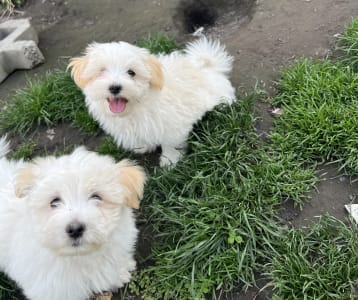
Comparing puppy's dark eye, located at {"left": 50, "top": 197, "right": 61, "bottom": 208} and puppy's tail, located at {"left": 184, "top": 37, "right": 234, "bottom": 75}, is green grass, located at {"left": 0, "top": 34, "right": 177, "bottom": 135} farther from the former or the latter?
puppy's dark eye, located at {"left": 50, "top": 197, "right": 61, "bottom": 208}

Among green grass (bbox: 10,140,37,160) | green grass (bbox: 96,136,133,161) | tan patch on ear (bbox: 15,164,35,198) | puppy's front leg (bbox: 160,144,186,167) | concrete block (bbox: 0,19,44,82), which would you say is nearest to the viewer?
tan patch on ear (bbox: 15,164,35,198)

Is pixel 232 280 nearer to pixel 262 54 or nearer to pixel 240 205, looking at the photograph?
pixel 240 205

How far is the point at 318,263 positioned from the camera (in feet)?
9.89

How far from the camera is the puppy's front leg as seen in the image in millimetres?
3773

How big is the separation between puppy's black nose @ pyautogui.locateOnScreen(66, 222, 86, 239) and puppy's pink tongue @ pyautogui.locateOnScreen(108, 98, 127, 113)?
1265 millimetres

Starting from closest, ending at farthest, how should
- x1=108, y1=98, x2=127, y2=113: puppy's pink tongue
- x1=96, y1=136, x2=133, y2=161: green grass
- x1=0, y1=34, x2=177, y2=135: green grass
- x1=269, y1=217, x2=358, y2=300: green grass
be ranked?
x1=269, y1=217, x2=358, y2=300: green grass, x1=108, y1=98, x2=127, y2=113: puppy's pink tongue, x1=96, y1=136, x2=133, y2=161: green grass, x1=0, y1=34, x2=177, y2=135: green grass

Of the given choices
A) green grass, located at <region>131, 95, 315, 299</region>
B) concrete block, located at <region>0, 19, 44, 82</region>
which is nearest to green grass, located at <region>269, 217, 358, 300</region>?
green grass, located at <region>131, 95, 315, 299</region>

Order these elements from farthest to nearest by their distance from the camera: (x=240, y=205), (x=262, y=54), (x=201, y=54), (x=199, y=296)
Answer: (x=262, y=54), (x=201, y=54), (x=240, y=205), (x=199, y=296)

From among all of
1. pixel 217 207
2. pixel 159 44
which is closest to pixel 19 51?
pixel 159 44

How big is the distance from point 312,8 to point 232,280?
325cm

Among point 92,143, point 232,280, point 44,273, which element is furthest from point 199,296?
point 92,143

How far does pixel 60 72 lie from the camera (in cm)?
468

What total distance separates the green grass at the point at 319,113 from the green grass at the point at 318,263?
2.05 feet

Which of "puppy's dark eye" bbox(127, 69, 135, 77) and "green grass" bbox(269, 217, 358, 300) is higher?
"puppy's dark eye" bbox(127, 69, 135, 77)
